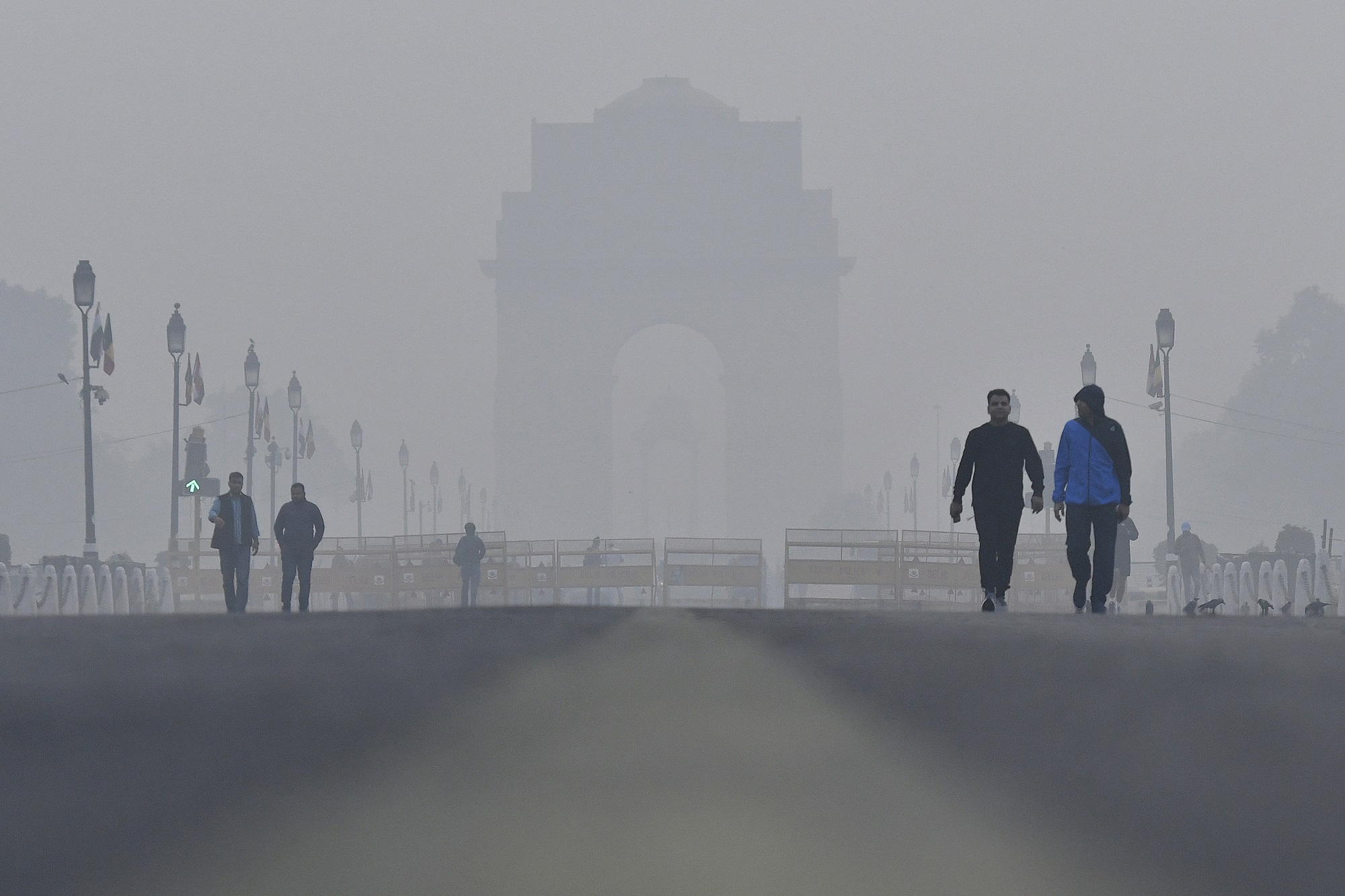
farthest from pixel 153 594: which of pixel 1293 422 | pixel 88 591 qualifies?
pixel 1293 422

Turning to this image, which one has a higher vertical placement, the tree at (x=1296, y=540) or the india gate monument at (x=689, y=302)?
the india gate monument at (x=689, y=302)

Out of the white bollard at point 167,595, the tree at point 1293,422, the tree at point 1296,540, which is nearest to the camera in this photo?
the white bollard at point 167,595

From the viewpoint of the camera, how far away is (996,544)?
11398 millimetres

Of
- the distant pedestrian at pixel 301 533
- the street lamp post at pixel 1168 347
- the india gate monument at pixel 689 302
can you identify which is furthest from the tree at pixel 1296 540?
the india gate monument at pixel 689 302

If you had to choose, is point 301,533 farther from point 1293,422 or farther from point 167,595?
point 1293,422

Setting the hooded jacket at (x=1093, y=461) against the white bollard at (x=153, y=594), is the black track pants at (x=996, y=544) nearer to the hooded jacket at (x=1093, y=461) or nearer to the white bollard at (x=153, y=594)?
the hooded jacket at (x=1093, y=461)

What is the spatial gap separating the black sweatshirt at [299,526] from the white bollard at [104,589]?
7.08 m

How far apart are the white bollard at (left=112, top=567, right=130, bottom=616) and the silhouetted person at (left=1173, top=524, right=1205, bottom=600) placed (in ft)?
42.6

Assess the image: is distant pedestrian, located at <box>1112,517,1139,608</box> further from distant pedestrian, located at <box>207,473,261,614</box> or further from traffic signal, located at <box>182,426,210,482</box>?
traffic signal, located at <box>182,426,210,482</box>

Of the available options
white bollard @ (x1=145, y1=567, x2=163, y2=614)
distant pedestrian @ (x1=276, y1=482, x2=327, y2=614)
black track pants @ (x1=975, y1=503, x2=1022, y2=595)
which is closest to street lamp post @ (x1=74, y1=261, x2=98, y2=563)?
white bollard @ (x1=145, y1=567, x2=163, y2=614)

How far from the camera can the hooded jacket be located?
11273 mm

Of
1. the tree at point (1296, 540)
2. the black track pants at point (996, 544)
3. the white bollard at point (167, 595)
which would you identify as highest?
the black track pants at point (996, 544)

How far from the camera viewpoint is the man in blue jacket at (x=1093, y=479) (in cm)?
1128

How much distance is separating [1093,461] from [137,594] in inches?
676
